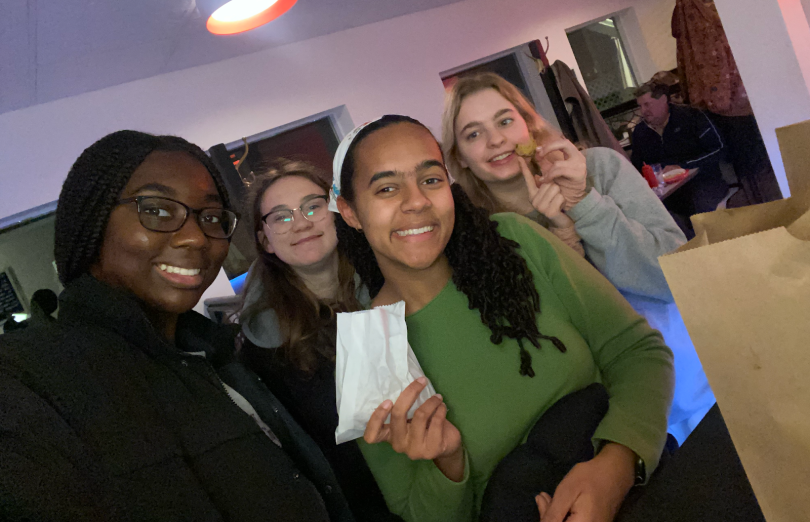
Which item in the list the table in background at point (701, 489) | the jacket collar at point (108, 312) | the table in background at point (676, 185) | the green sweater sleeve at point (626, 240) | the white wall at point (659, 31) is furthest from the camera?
the white wall at point (659, 31)

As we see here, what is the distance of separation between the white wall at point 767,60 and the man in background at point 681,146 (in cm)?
148

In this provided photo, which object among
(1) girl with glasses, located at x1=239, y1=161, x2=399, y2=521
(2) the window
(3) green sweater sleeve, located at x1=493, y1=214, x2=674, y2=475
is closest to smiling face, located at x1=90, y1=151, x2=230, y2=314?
(1) girl with glasses, located at x1=239, y1=161, x2=399, y2=521

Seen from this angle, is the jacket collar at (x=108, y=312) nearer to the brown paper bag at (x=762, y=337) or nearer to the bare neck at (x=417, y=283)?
the bare neck at (x=417, y=283)

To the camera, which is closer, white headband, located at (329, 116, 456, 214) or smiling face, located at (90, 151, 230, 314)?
smiling face, located at (90, 151, 230, 314)

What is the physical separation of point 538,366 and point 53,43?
2140mm

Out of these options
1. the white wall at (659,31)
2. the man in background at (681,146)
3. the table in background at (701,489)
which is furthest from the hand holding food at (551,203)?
the white wall at (659,31)

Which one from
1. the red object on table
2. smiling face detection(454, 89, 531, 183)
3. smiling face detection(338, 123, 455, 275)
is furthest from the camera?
the red object on table

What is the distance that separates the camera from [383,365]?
0.81 m

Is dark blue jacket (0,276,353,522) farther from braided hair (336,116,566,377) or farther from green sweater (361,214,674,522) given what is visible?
braided hair (336,116,566,377)

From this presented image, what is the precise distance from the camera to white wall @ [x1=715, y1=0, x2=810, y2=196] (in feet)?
4.46

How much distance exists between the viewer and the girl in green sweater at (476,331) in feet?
2.98

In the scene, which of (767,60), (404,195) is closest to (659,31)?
(767,60)

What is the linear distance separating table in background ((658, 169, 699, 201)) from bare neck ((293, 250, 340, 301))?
226 cm

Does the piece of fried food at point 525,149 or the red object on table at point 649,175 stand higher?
the piece of fried food at point 525,149
